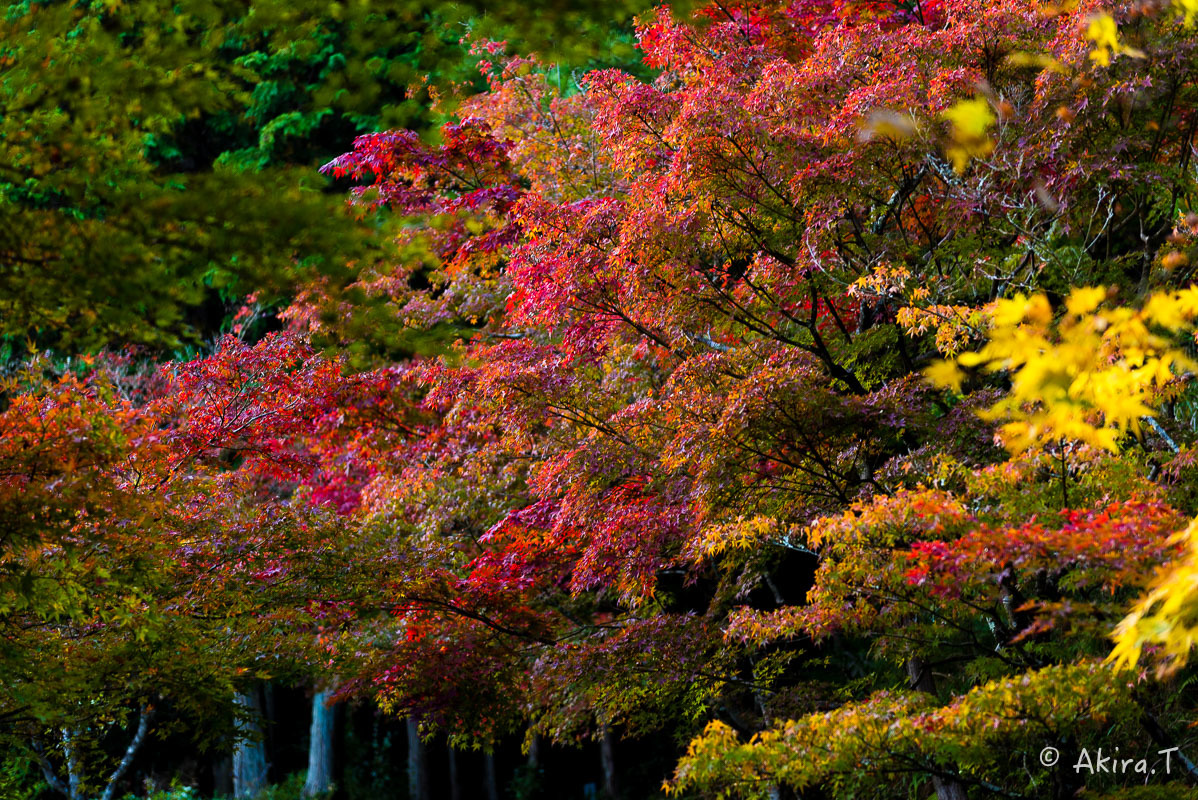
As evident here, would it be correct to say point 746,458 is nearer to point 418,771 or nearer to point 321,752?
point 321,752

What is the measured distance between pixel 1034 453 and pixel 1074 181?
2449 millimetres

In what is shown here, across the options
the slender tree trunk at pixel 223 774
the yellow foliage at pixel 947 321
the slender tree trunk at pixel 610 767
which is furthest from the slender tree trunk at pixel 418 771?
the yellow foliage at pixel 947 321

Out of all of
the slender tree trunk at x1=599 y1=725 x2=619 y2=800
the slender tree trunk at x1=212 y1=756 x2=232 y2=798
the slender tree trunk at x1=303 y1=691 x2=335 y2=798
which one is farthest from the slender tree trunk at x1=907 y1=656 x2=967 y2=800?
the slender tree trunk at x1=212 y1=756 x2=232 y2=798

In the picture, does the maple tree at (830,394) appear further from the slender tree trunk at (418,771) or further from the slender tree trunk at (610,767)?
the slender tree trunk at (418,771)

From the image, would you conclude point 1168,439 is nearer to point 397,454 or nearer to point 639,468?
point 639,468

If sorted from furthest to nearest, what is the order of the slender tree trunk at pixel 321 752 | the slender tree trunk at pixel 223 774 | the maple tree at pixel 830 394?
the slender tree trunk at pixel 223 774
the slender tree trunk at pixel 321 752
the maple tree at pixel 830 394

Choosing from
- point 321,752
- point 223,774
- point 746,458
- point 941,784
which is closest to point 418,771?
point 321,752

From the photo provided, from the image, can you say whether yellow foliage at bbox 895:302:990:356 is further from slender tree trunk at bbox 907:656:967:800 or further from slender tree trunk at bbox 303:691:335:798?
slender tree trunk at bbox 303:691:335:798

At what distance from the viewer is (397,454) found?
1075 centimetres

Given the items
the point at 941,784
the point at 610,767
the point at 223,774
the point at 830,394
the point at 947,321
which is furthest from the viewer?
the point at 223,774

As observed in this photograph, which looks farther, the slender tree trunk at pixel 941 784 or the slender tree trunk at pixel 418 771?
the slender tree trunk at pixel 418 771

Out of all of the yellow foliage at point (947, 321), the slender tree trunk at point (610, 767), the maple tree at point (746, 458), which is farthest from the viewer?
the slender tree trunk at point (610, 767)

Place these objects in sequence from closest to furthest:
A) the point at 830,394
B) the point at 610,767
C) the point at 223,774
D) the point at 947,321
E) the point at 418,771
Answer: the point at 947,321 → the point at 830,394 → the point at 610,767 → the point at 418,771 → the point at 223,774

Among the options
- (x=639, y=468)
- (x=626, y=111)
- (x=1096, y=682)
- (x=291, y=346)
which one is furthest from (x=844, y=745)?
(x=291, y=346)
